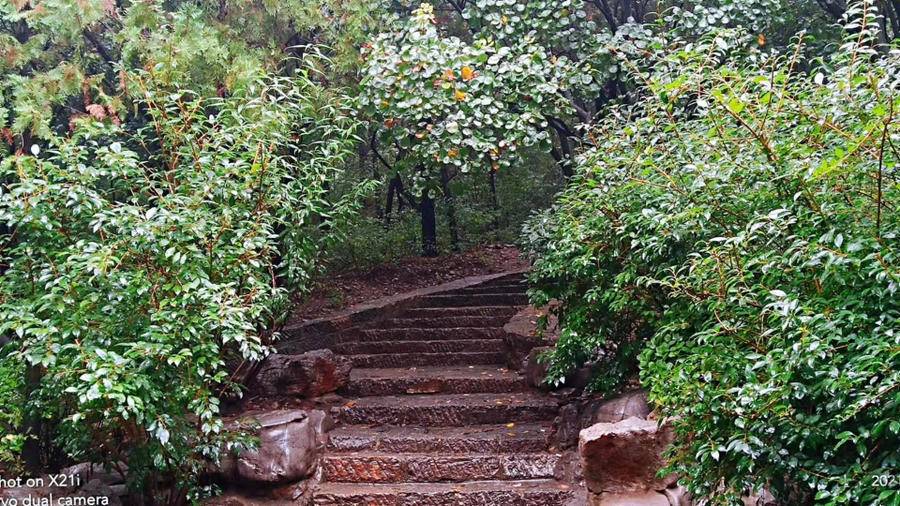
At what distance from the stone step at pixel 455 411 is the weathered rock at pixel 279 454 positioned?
0.69 metres

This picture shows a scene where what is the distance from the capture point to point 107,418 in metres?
3.99

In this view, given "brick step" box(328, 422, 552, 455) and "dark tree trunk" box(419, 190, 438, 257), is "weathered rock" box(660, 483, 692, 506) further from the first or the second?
"dark tree trunk" box(419, 190, 438, 257)

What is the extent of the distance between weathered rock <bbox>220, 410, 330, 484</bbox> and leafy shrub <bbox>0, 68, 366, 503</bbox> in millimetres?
347

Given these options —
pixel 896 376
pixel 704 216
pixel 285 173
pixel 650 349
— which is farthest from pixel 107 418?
pixel 896 376

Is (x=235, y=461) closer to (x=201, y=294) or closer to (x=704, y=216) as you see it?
(x=201, y=294)

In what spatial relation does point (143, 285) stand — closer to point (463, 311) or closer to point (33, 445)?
point (33, 445)

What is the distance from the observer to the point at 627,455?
14.5 ft

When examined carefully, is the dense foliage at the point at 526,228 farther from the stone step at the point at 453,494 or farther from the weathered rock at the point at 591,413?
the stone step at the point at 453,494

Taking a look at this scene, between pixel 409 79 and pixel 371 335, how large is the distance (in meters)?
2.93

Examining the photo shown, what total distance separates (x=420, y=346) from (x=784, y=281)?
480 cm

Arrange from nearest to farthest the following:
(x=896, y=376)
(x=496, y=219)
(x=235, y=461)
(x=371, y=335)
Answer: (x=896, y=376) < (x=235, y=461) < (x=371, y=335) < (x=496, y=219)

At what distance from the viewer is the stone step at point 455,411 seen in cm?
589

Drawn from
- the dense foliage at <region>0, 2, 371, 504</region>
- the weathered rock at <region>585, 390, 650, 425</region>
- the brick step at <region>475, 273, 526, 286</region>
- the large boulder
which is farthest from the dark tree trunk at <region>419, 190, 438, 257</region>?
the weathered rock at <region>585, 390, 650, 425</region>

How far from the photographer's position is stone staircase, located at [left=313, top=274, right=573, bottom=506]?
5113mm
